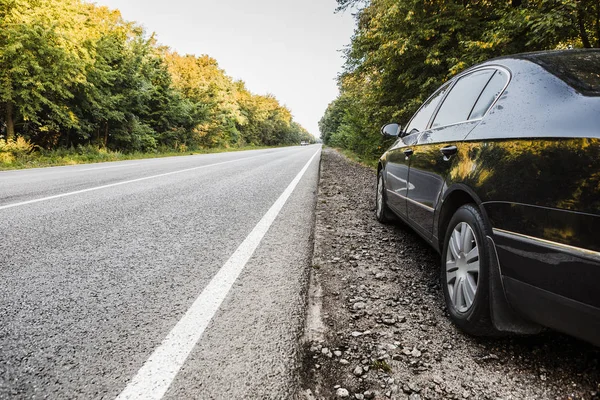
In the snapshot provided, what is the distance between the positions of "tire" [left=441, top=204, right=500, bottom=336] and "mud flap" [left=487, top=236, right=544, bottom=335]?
0.04 metres

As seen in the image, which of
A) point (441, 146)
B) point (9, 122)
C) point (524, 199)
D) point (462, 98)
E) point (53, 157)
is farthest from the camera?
point (9, 122)

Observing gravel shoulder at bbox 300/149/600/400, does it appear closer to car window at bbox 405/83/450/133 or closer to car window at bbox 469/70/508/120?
car window at bbox 469/70/508/120

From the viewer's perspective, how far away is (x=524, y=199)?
4.61ft

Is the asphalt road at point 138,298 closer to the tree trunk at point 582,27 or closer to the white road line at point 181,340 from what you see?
the white road line at point 181,340

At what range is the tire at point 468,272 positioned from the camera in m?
1.65

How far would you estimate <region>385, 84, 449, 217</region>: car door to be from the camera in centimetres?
314

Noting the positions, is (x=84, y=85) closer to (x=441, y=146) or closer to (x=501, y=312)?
(x=441, y=146)

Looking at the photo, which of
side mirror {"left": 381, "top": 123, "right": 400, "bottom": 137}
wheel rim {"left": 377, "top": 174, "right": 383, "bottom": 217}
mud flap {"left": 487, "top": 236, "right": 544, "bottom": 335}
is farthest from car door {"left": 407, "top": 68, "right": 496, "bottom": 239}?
wheel rim {"left": 377, "top": 174, "right": 383, "bottom": 217}

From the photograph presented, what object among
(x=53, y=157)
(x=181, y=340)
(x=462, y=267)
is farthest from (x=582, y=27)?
(x=53, y=157)

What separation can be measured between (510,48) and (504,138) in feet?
24.7

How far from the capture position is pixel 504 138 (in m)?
1.59

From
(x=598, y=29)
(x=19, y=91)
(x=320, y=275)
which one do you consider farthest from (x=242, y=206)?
(x=19, y=91)

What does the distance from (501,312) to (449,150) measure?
105cm

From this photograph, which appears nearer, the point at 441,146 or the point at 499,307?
the point at 499,307
